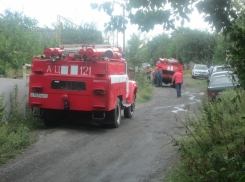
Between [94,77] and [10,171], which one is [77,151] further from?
[94,77]

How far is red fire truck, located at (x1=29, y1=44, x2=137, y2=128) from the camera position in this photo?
11578 millimetres

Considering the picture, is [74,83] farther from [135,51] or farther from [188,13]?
[135,51]

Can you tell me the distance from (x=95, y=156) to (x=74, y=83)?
11.5 ft

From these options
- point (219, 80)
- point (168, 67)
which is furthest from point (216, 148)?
point (168, 67)

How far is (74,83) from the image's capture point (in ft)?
38.5

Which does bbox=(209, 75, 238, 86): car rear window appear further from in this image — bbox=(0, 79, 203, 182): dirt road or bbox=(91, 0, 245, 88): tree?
bbox=(91, 0, 245, 88): tree

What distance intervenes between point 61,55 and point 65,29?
1601cm

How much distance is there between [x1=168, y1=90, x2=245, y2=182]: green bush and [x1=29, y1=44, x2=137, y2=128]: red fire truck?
3.32 m

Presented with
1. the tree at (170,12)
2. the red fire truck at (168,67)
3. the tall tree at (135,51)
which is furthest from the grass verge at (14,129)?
the red fire truck at (168,67)

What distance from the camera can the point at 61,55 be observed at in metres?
12.0

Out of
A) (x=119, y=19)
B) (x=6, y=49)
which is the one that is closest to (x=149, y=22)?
(x=119, y=19)

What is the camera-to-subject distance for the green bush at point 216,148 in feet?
18.0

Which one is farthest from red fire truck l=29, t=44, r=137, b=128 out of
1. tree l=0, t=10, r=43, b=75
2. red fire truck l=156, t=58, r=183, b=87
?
red fire truck l=156, t=58, r=183, b=87

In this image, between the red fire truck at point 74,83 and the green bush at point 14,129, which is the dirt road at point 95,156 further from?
the red fire truck at point 74,83
